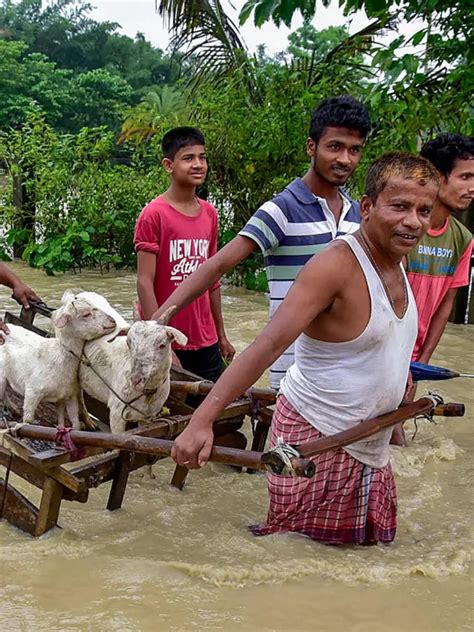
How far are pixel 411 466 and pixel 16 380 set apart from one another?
8.20ft

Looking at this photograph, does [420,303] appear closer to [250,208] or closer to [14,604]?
[14,604]

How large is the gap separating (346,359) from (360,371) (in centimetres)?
7

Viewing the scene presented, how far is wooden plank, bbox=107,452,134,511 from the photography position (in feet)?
12.2

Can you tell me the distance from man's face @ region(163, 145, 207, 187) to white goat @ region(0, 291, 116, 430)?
1084 millimetres

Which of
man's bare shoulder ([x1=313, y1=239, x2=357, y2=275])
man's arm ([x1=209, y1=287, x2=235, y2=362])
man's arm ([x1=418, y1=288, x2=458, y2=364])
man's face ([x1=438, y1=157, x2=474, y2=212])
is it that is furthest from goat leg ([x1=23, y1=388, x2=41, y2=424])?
man's face ([x1=438, y1=157, x2=474, y2=212])

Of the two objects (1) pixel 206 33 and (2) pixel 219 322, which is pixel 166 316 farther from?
(1) pixel 206 33

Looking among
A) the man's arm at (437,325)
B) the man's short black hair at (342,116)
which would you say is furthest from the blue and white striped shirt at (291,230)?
the man's arm at (437,325)

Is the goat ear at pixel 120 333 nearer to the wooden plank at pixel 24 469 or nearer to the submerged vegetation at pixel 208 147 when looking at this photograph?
the wooden plank at pixel 24 469

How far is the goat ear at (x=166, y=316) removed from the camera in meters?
3.60

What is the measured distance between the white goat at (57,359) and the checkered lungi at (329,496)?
1.34 metres

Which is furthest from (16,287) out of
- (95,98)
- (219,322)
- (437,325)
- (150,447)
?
→ (95,98)

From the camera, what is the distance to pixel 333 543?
335cm

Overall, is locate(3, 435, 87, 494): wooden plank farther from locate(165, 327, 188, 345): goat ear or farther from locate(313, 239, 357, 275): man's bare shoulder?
locate(313, 239, 357, 275): man's bare shoulder

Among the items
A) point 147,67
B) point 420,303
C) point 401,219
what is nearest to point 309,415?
point 401,219
